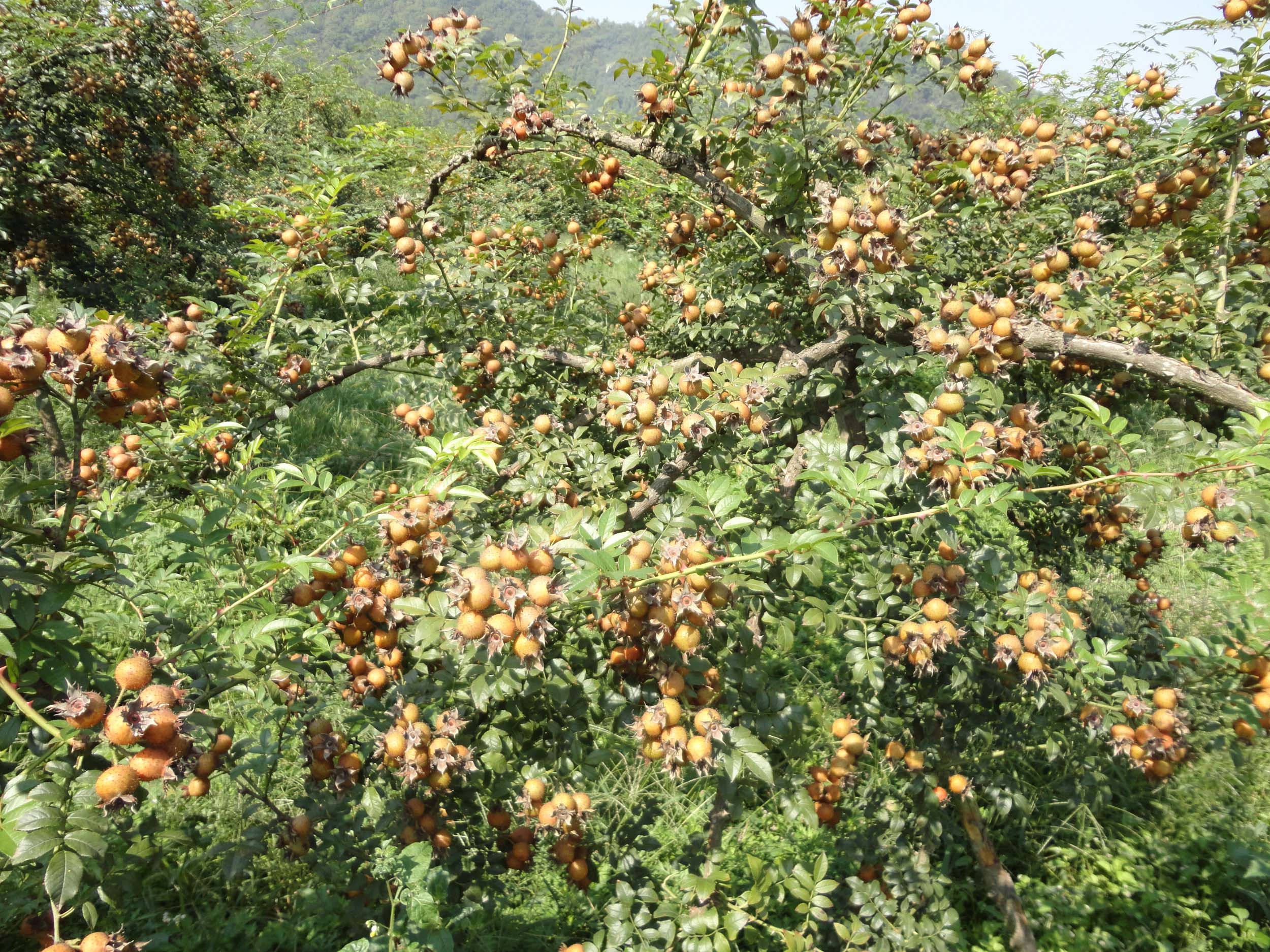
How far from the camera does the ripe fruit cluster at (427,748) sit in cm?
137

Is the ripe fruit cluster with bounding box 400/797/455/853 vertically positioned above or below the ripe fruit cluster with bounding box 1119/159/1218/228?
below

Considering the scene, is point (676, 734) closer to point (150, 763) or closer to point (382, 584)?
point (382, 584)

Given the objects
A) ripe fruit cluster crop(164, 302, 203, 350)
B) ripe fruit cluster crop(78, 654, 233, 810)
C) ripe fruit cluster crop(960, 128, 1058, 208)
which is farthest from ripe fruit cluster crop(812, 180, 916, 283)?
ripe fruit cluster crop(164, 302, 203, 350)

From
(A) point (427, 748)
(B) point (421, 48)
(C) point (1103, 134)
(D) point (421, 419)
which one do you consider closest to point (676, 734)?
(A) point (427, 748)

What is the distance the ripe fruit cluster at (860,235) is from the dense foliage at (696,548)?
0.5 inches

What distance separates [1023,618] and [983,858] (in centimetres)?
112

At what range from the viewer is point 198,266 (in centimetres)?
579

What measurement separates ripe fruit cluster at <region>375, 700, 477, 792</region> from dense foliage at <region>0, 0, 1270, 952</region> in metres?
0.01

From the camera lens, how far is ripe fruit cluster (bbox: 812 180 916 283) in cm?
158

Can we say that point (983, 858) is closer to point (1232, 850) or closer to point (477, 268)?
point (1232, 850)

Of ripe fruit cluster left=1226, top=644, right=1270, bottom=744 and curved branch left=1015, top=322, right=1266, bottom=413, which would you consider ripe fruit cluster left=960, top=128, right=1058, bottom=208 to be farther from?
ripe fruit cluster left=1226, top=644, right=1270, bottom=744

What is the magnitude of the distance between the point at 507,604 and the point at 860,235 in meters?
1.21

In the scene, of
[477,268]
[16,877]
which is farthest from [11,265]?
[16,877]

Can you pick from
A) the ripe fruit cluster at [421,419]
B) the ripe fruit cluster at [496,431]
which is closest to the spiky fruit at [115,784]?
the ripe fruit cluster at [496,431]
